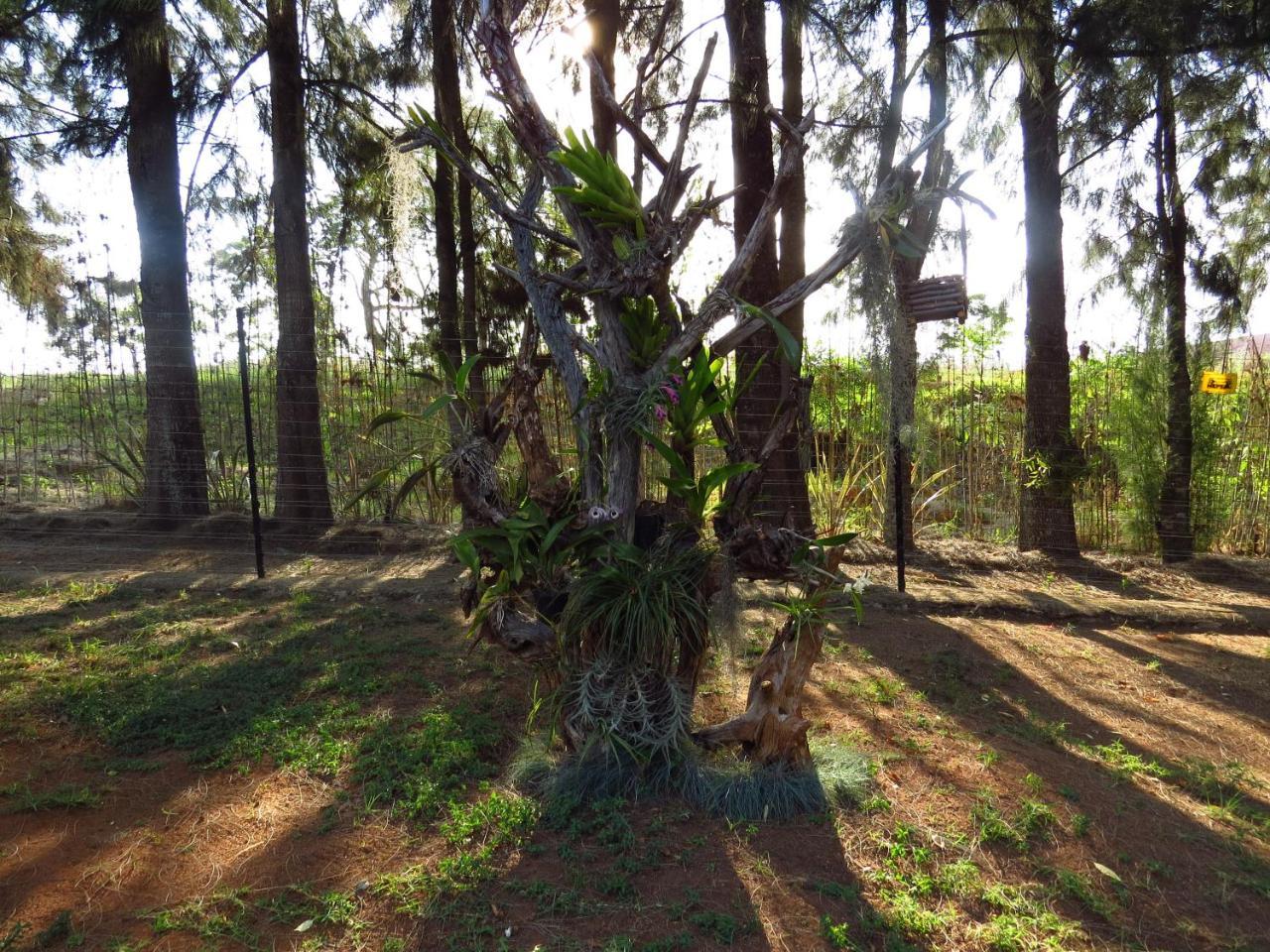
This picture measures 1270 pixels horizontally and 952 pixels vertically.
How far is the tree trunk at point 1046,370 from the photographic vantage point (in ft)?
22.3

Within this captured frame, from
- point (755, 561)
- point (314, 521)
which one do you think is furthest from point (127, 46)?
point (755, 561)

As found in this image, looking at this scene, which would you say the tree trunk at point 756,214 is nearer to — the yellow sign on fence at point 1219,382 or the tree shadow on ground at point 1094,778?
the tree shadow on ground at point 1094,778

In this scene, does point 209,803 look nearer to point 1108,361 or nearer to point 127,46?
point 127,46

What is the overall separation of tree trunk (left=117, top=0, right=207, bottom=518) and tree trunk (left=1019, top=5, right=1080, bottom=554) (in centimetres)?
728

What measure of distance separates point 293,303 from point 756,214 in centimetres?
414

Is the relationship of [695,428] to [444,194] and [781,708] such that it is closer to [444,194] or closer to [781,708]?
[781,708]

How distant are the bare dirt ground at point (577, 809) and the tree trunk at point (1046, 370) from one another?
61.6 inches

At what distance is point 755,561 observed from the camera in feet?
9.97

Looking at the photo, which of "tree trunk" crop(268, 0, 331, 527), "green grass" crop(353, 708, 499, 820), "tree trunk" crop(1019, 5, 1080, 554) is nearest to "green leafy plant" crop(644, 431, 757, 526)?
"green grass" crop(353, 708, 499, 820)

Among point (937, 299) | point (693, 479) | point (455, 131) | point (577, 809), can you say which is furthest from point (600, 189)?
point (455, 131)

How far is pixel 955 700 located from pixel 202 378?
24.0 feet

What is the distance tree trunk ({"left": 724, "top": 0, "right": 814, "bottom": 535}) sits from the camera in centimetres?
616

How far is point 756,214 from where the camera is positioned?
20.3 ft

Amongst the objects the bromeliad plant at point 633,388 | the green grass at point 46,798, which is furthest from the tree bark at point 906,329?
the green grass at point 46,798
